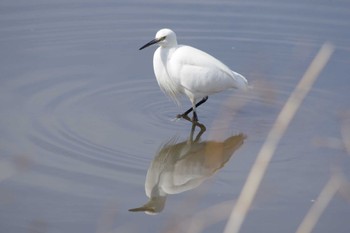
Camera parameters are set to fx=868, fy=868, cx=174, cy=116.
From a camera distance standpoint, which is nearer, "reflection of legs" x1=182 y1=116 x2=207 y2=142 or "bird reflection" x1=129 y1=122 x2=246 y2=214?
"bird reflection" x1=129 y1=122 x2=246 y2=214

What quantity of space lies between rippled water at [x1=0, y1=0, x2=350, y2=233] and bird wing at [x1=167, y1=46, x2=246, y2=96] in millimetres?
242

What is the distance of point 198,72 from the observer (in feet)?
21.7

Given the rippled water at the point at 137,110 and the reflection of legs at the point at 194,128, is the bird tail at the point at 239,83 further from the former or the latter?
the reflection of legs at the point at 194,128

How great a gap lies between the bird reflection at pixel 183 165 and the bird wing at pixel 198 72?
33cm

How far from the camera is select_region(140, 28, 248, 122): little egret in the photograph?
21.7ft

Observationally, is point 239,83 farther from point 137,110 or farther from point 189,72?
point 137,110

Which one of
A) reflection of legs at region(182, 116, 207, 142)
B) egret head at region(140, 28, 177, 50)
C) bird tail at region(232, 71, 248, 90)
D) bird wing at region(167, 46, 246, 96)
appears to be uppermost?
egret head at region(140, 28, 177, 50)

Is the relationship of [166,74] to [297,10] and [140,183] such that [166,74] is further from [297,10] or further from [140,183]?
[297,10]

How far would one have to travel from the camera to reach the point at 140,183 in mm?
5598

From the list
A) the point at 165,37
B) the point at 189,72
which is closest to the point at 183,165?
the point at 189,72

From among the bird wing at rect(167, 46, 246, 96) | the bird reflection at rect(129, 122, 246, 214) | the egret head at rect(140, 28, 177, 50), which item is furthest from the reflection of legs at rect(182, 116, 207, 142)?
the egret head at rect(140, 28, 177, 50)

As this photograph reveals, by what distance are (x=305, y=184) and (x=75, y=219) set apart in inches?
62.9

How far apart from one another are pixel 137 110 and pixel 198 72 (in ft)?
1.91

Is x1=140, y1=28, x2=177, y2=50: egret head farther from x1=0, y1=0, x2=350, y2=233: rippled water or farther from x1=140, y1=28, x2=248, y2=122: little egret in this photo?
x1=0, y1=0, x2=350, y2=233: rippled water
